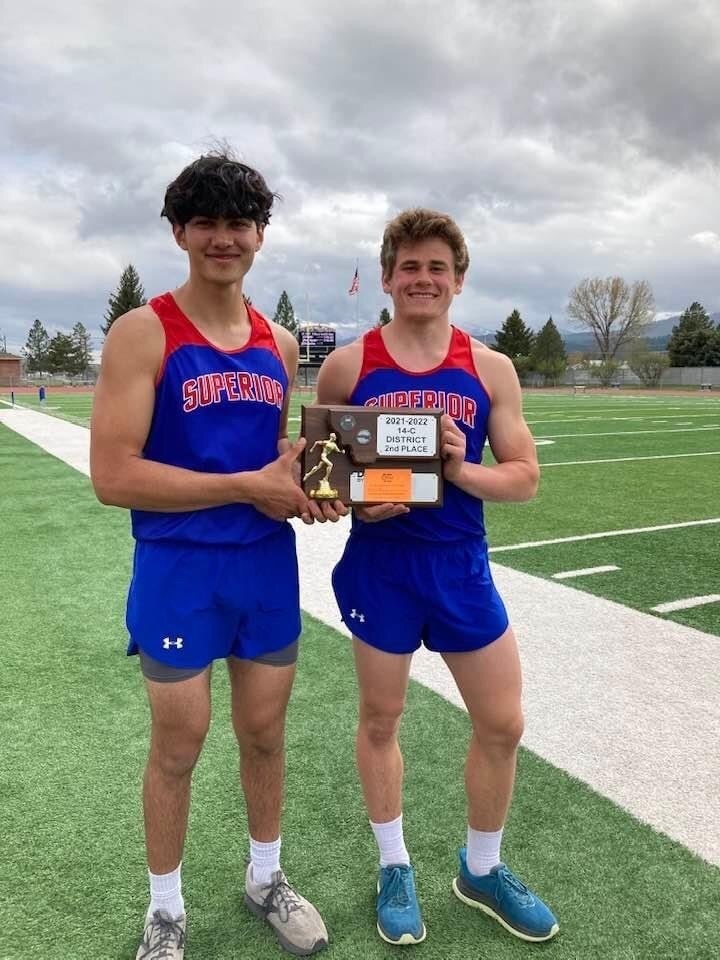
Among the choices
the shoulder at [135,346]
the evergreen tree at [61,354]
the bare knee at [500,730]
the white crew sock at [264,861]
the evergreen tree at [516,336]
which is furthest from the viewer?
the evergreen tree at [61,354]

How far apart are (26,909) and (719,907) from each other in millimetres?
2088

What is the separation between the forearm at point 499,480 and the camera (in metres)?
2.07

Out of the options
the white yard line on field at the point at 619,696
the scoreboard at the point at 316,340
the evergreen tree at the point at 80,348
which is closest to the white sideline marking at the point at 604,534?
the white yard line on field at the point at 619,696

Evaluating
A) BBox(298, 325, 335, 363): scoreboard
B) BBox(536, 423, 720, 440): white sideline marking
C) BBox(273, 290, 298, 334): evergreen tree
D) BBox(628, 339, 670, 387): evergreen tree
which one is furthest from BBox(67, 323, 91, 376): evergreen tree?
BBox(536, 423, 720, 440): white sideline marking

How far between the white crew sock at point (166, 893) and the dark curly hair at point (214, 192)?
1797 millimetres

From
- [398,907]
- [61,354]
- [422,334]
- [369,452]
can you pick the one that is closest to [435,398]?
[422,334]

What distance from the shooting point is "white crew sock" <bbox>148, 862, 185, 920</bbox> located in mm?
2146

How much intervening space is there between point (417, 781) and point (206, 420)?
5.95 feet

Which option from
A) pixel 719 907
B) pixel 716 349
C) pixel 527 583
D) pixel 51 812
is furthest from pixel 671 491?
pixel 716 349

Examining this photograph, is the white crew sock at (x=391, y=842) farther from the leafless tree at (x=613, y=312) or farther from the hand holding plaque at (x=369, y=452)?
the leafless tree at (x=613, y=312)

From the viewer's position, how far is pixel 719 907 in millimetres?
2309

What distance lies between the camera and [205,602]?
2.00 m

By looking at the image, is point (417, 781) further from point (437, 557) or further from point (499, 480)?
point (499, 480)

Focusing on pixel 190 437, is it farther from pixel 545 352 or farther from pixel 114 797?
pixel 545 352
